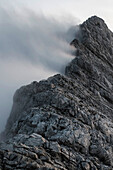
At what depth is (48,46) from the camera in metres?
65.2

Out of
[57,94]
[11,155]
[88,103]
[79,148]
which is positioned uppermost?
[57,94]

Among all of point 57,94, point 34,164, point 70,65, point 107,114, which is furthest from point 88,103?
point 34,164

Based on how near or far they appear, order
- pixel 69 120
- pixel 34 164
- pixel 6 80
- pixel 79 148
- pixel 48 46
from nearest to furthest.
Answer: pixel 34 164 < pixel 79 148 < pixel 69 120 < pixel 48 46 < pixel 6 80

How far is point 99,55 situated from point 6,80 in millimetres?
32838

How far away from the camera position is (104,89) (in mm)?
48531

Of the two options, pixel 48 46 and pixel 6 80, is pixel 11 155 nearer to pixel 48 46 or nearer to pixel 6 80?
pixel 48 46

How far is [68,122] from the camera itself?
32.8 m

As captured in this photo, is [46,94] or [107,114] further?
[107,114]

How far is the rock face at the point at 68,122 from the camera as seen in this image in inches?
1026

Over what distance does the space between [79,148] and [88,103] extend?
13.1 m

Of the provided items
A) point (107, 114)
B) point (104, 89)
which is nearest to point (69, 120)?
point (107, 114)

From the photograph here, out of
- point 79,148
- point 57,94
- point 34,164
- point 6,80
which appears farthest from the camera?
point 6,80

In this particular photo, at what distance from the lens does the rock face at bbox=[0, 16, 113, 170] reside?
26062 millimetres

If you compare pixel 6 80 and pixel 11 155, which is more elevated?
pixel 6 80
